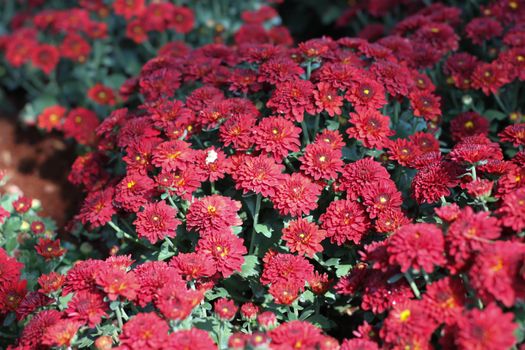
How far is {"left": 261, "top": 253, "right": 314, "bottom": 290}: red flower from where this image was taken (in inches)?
105

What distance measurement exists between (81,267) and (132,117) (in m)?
1.24

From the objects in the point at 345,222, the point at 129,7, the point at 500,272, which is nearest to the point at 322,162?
the point at 345,222

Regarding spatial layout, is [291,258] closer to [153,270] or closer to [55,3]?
[153,270]

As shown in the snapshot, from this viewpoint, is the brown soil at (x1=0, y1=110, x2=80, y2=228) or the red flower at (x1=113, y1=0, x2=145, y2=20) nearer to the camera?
the brown soil at (x1=0, y1=110, x2=80, y2=228)

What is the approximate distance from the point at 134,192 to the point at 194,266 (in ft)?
2.09

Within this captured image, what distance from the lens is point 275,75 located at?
10.6 feet

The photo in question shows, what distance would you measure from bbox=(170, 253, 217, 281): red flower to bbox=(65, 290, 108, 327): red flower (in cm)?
35

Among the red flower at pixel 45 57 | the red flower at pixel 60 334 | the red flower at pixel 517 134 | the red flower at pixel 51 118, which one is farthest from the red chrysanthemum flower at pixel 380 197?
the red flower at pixel 45 57

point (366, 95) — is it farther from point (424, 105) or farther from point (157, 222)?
point (157, 222)

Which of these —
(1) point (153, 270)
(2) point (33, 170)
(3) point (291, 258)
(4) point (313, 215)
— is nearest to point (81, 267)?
(1) point (153, 270)

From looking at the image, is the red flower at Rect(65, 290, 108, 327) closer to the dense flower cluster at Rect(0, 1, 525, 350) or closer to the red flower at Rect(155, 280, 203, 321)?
the dense flower cluster at Rect(0, 1, 525, 350)

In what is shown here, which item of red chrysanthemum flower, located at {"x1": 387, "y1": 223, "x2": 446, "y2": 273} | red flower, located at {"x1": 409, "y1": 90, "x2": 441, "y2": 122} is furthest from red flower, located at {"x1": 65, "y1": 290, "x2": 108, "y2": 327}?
red flower, located at {"x1": 409, "y1": 90, "x2": 441, "y2": 122}

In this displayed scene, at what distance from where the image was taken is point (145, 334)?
2.27 metres

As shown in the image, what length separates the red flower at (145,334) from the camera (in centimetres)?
225
